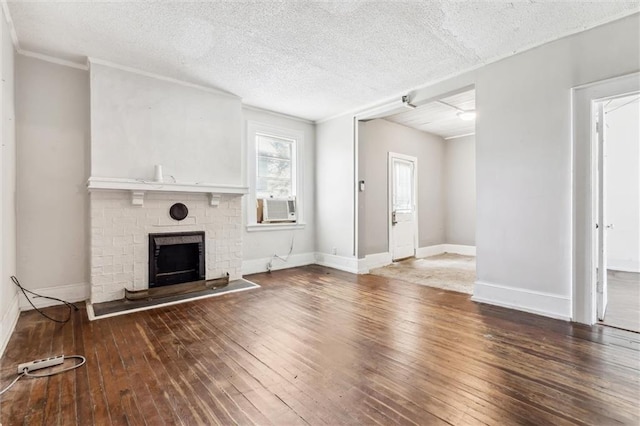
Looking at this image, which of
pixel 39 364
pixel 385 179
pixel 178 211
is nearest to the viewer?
pixel 39 364

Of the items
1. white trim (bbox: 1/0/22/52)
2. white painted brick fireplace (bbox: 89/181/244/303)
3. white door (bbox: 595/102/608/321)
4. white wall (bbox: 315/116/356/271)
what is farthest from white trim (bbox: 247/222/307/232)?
white door (bbox: 595/102/608/321)

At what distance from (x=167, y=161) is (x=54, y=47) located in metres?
1.56

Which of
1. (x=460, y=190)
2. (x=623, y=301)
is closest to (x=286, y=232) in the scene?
(x=460, y=190)

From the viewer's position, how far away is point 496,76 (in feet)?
11.1

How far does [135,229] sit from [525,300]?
4.49 meters

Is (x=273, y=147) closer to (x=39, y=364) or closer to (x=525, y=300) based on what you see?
(x=39, y=364)

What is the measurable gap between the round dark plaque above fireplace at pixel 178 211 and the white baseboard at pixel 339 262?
104 inches

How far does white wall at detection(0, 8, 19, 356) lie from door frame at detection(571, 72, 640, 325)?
16.0ft

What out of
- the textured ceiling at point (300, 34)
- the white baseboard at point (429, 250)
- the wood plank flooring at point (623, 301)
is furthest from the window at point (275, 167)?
the wood plank flooring at point (623, 301)

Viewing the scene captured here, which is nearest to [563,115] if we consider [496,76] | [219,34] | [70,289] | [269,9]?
[496,76]

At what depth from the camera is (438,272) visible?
5.11 m

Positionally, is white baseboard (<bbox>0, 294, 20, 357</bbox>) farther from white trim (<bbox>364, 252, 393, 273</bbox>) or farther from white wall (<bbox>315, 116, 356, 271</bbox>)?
white trim (<bbox>364, 252, 393, 273</bbox>)

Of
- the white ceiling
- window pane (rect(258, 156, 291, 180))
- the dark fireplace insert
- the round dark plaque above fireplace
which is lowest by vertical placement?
the dark fireplace insert

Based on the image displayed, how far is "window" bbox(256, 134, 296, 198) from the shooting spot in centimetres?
525
